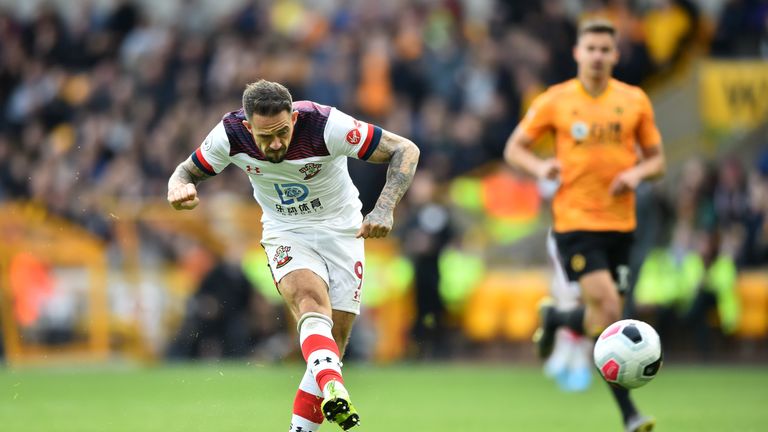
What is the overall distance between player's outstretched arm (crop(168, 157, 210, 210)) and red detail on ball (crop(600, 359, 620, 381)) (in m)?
2.71

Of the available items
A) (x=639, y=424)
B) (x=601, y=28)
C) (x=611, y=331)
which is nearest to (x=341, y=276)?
(x=611, y=331)

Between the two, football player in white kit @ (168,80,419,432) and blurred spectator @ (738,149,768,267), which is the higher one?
blurred spectator @ (738,149,768,267)

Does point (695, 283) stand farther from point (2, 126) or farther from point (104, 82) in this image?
point (2, 126)

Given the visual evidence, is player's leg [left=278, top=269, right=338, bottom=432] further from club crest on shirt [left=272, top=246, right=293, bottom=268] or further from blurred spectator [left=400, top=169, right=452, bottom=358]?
blurred spectator [left=400, top=169, right=452, bottom=358]

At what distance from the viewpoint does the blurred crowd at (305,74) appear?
19297 mm

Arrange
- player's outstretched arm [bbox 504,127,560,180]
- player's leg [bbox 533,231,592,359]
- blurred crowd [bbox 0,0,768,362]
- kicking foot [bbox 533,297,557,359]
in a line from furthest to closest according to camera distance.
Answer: blurred crowd [bbox 0,0,768,362] → kicking foot [bbox 533,297,557,359] → player's outstretched arm [bbox 504,127,560,180] → player's leg [bbox 533,231,592,359]

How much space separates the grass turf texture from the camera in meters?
10.1

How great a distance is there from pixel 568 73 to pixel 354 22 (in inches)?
160

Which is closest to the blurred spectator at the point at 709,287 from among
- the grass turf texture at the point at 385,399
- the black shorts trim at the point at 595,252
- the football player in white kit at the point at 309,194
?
the grass turf texture at the point at 385,399

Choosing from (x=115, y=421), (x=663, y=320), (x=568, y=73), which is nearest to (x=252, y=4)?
(x=568, y=73)

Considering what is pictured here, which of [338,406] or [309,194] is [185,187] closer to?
[309,194]

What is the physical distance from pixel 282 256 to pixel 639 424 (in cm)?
274

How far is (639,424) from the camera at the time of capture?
8.81 metres

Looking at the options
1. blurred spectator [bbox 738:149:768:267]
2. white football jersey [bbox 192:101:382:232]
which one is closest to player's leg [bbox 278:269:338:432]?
white football jersey [bbox 192:101:382:232]
